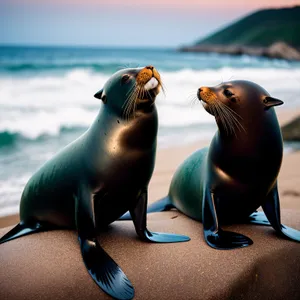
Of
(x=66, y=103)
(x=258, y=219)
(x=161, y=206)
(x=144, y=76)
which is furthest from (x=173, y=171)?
(x=66, y=103)

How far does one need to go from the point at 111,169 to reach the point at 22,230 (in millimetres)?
1016

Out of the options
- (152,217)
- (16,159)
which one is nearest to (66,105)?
(16,159)

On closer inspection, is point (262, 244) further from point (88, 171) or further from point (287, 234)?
point (88, 171)

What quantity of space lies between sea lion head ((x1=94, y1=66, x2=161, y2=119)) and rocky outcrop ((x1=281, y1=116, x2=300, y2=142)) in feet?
20.7

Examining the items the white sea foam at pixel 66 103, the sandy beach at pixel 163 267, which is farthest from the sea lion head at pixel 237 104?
the white sea foam at pixel 66 103

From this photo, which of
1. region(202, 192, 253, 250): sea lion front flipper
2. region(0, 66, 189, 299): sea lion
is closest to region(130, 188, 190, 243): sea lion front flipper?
region(0, 66, 189, 299): sea lion

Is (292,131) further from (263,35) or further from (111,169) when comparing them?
(263,35)

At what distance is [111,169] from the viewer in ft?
10.7

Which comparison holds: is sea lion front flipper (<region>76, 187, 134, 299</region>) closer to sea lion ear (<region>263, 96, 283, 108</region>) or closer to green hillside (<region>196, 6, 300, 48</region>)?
sea lion ear (<region>263, 96, 283, 108</region>)

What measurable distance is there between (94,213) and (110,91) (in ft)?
2.83

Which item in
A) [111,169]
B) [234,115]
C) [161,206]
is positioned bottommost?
[161,206]

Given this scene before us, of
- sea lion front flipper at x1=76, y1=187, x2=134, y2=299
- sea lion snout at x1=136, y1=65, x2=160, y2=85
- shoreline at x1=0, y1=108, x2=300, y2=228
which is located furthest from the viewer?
shoreline at x1=0, y1=108, x2=300, y2=228

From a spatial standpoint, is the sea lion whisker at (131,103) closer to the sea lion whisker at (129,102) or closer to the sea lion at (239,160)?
the sea lion whisker at (129,102)

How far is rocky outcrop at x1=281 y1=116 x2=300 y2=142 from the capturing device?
9.00 m
